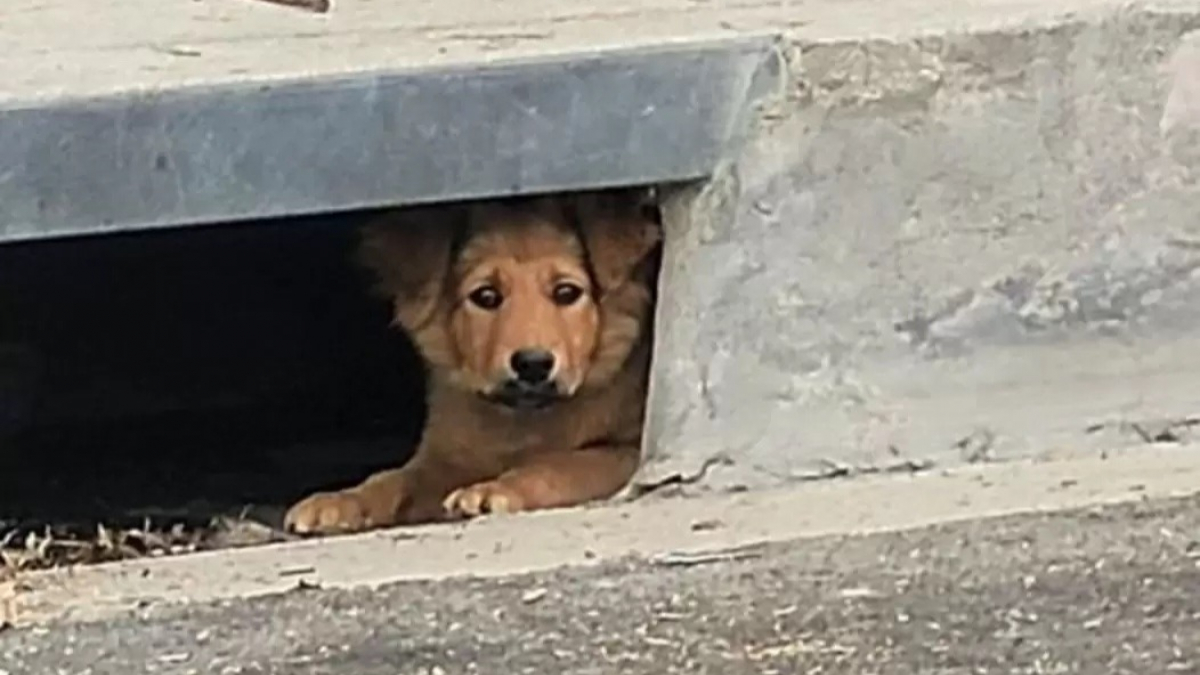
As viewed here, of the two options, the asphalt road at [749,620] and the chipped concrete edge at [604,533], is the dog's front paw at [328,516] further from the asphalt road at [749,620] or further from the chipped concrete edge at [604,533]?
the asphalt road at [749,620]

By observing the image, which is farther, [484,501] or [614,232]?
[614,232]

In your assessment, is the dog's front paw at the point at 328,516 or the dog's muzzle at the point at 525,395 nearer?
the dog's front paw at the point at 328,516

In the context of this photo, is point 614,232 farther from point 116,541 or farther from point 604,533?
point 116,541

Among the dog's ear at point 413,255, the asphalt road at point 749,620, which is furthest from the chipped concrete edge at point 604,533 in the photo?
the dog's ear at point 413,255

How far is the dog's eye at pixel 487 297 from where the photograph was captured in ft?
15.0

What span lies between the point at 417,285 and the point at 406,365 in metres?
1.34

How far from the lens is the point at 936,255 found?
4.16 meters

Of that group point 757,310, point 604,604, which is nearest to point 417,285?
point 757,310

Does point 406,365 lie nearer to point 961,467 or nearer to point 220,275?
point 220,275

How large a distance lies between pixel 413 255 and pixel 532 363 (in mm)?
391

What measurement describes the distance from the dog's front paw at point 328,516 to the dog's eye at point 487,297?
0.38m

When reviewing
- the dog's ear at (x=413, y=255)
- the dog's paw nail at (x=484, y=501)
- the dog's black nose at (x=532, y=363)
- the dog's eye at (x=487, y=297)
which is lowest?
the dog's paw nail at (x=484, y=501)

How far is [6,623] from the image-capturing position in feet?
12.0

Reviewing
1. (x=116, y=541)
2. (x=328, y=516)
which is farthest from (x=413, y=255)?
(x=116, y=541)
